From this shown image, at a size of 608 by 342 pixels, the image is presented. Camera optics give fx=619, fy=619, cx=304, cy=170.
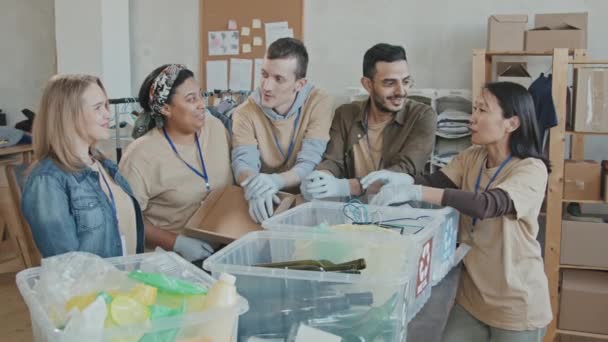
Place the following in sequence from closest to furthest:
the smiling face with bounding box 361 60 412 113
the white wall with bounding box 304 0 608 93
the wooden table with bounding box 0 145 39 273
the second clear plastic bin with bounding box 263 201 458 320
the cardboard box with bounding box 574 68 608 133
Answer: the second clear plastic bin with bounding box 263 201 458 320 < the smiling face with bounding box 361 60 412 113 < the cardboard box with bounding box 574 68 608 133 < the white wall with bounding box 304 0 608 93 < the wooden table with bounding box 0 145 39 273

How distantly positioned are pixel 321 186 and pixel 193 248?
44 cm

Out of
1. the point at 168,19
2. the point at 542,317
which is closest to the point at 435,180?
the point at 542,317

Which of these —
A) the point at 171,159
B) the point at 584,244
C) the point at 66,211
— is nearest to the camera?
the point at 66,211

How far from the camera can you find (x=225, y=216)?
6.05 ft

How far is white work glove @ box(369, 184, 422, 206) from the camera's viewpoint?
5.86 ft

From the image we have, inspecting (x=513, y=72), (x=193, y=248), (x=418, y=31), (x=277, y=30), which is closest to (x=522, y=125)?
(x=193, y=248)

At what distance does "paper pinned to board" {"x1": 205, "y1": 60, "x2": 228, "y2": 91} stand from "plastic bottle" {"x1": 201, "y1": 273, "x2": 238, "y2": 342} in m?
3.73

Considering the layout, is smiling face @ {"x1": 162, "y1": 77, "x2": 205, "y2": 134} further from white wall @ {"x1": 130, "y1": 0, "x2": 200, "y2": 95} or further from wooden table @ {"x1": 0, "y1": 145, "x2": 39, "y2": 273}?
white wall @ {"x1": 130, "y1": 0, "x2": 200, "y2": 95}

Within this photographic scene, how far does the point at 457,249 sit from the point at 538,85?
66.7 inches

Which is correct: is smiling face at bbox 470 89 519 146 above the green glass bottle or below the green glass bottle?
above

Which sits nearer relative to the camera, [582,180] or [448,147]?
[582,180]

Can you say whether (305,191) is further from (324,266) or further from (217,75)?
(217,75)

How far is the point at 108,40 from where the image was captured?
453cm

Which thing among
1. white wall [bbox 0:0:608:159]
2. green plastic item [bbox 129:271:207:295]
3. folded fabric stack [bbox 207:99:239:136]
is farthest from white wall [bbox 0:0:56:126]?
green plastic item [bbox 129:271:207:295]
